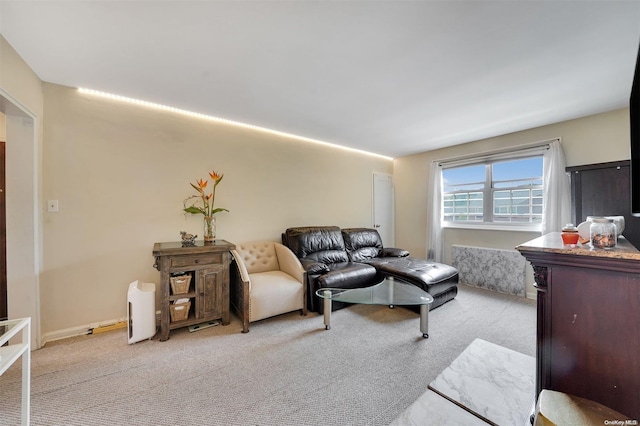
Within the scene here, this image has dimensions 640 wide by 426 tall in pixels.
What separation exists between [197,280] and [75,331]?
127cm

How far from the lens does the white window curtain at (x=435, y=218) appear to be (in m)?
4.41

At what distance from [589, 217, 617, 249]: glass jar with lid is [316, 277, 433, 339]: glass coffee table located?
1.41 meters

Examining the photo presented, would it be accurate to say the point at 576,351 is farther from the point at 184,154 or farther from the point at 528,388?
the point at 184,154

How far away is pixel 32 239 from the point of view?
6.75 feet

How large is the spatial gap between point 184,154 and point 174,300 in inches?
67.3

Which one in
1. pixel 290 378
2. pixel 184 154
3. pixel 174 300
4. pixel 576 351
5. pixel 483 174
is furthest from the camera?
pixel 483 174

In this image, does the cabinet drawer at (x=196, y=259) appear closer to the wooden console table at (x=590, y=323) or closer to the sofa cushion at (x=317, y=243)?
the sofa cushion at (x=317, y=243)

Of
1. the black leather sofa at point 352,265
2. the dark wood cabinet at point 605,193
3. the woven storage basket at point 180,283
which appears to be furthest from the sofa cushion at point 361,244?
the dark wood cabinet at point 605,193

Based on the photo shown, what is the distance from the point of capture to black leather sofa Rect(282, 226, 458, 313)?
114 inches

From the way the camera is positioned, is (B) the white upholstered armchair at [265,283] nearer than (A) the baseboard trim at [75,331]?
No

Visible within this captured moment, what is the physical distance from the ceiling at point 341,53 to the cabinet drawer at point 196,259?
5.60 ft

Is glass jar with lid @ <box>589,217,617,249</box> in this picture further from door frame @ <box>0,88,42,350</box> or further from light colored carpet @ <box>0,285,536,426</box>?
door frame @ <box>0,88,42,350</box>

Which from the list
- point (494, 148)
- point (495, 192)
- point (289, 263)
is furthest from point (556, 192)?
point (289, 263)

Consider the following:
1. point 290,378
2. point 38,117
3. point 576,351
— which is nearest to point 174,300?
point 290,378
